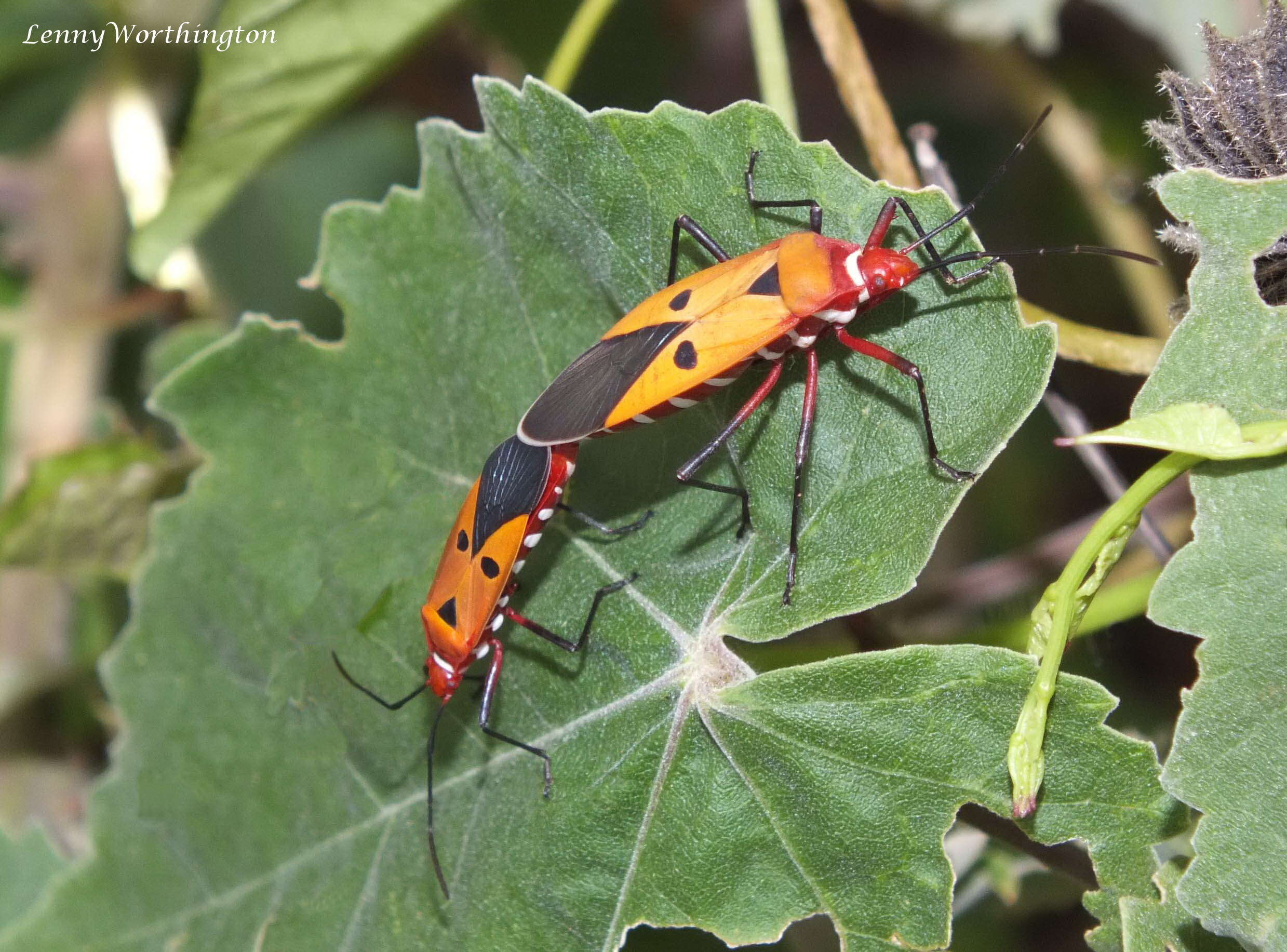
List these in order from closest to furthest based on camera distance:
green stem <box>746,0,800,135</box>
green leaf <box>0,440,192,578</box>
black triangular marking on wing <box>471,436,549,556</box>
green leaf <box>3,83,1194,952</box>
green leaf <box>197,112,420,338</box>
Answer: green leaf <box>3,83,1194,952</box>, black triangular marking on wing <box>471,436,549,556</box>, green stem <box>746,0,800,135</box>, green leaf <box>0,440,192,578</box>, green leaf <box>197,112,420,338</box>

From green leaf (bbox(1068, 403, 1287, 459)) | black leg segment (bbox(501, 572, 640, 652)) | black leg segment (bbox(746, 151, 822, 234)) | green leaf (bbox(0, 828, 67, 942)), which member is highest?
black leg segment (bbox(746, 151, 822, 234))

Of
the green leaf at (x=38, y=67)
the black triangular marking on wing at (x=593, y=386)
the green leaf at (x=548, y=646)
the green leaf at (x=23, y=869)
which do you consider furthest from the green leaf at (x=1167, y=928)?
the green leaf at (x=38, y=67)

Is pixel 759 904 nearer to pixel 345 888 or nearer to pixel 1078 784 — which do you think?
pixel 1078 784

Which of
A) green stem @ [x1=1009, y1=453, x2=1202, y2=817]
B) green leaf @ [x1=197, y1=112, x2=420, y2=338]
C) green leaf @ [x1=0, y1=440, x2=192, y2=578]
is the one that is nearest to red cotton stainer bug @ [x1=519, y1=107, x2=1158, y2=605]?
green stem @ [x1=1009, y1=453, x2=1202, y2=817]

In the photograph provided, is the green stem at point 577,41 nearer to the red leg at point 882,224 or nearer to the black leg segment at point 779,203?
the black leg segment at point 779,203

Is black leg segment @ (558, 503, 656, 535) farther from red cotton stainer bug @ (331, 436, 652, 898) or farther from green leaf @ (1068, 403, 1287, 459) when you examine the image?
green leaf @ (1068, 403, 1287, 459)

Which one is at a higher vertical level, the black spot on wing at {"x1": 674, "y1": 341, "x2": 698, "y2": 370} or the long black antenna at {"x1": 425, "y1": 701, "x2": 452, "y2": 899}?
the black spot on wing at {"x1": 674, "y1": 341, "x2": 698, "y2": 370}

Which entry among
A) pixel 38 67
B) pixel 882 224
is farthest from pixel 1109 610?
pixel 38 67
